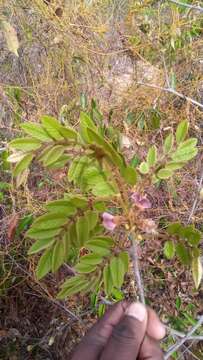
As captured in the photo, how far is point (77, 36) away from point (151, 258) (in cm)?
130

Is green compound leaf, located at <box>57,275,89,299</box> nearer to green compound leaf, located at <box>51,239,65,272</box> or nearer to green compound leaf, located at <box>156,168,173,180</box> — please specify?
green compound leaf, located at <box>51,239,65,272</box>

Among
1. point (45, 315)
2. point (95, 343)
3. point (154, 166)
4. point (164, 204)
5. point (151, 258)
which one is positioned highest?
point (154, 166)

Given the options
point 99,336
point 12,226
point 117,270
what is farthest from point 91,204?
point 12,226

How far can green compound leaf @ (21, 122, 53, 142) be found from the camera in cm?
70

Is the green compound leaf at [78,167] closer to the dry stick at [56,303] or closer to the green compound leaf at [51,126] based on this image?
the green compound leaf at [51,126]

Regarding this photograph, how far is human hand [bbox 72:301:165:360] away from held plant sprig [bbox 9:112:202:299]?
0.18ft

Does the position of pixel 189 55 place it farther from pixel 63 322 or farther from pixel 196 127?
pixel 63 322

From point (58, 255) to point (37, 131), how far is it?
0.21 meters

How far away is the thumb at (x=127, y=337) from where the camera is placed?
2.38 ft

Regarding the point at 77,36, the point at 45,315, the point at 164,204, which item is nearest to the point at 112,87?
the point at 77,36

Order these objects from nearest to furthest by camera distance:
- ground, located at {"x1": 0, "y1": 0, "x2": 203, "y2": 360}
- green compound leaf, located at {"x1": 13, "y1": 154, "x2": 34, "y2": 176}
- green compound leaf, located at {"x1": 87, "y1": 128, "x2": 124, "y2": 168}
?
green compound leaf, located at {"x1": 87, "y1": 128, "x2": 124, "y2": 168} → green compound leaf, located at {"x1": 13, "y1": 154, "x2": 34, "y2": 176} → ground, located at {"x1": 0, "y1": 0, "x2": 203, "y2": 360}

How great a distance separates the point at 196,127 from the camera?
6.48 ft

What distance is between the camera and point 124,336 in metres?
0.73

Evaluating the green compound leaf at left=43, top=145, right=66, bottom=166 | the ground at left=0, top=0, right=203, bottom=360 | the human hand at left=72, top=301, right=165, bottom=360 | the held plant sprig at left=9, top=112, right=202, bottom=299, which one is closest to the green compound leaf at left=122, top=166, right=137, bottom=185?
the held plant sprig at left=9, top=112, right=202, bottom=299
